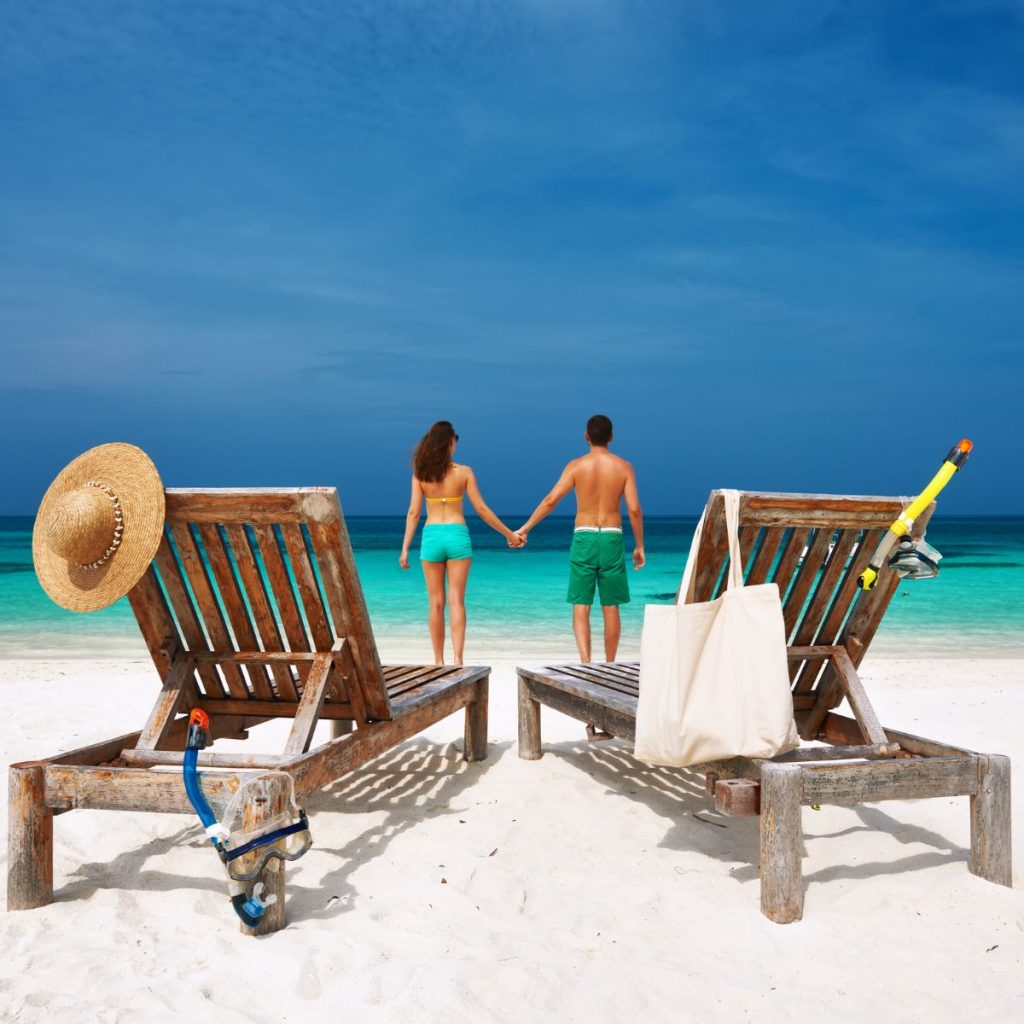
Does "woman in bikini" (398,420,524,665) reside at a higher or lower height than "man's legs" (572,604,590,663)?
higher

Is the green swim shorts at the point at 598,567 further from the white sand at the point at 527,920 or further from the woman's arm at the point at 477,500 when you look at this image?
the white sand at the point at 527,920

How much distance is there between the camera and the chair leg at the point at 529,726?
16.3 feet

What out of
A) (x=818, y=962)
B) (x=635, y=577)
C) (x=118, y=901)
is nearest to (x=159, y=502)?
→ (x=118, y=901)

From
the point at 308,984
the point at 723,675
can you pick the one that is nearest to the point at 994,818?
the point at 723,675

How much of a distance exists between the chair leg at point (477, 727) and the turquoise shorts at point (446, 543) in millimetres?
2050

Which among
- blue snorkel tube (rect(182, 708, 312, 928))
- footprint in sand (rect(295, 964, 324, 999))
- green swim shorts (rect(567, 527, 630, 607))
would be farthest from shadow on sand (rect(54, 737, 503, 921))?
green swim shorts (rect(567, 527, 630, 607))

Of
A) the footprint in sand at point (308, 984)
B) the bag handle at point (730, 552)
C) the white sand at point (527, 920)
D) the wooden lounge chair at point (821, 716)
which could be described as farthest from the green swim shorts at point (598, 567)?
the footprint in sand at point (308, 984)

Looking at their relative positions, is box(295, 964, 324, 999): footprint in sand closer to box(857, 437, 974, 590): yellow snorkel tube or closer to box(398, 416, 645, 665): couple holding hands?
box(857, 437, 974, 590): yellow snorkel tube

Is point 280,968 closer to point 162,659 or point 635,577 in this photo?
point 162,659

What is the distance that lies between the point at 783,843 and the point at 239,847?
5.38 ft

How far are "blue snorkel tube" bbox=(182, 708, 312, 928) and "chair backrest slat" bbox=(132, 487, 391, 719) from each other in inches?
26.2

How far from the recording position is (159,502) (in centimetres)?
325

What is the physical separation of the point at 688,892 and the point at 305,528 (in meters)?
1.82

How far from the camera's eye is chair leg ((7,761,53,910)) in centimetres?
296
